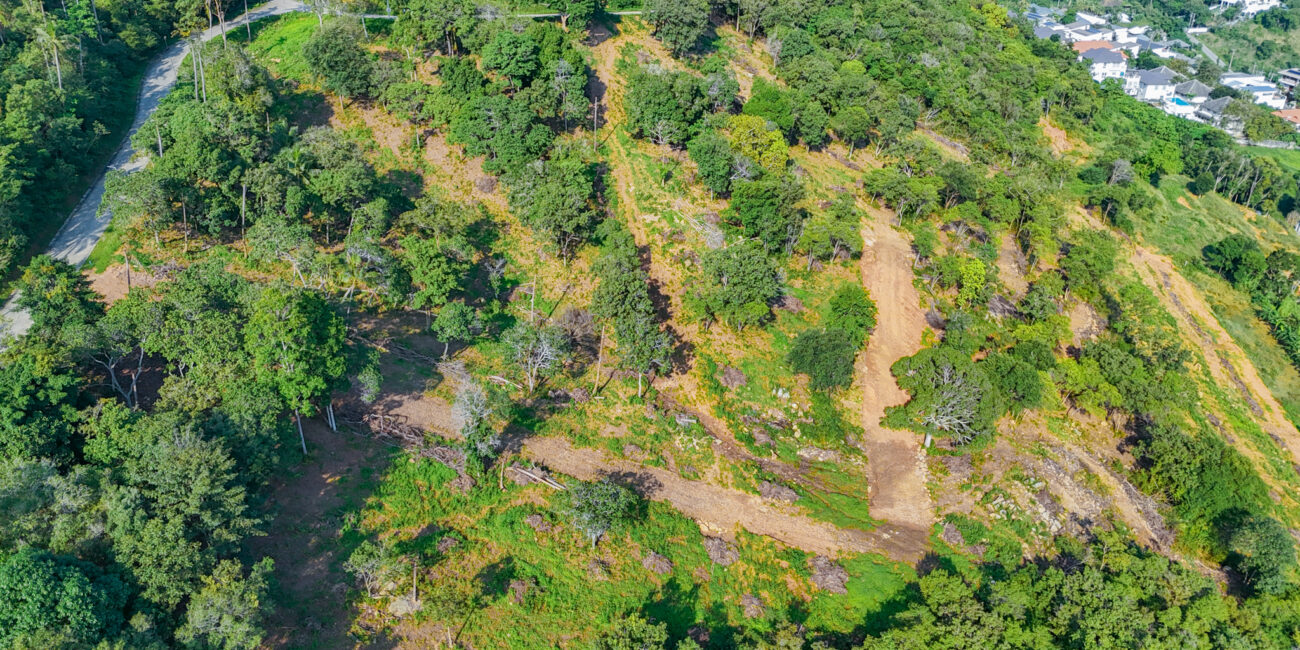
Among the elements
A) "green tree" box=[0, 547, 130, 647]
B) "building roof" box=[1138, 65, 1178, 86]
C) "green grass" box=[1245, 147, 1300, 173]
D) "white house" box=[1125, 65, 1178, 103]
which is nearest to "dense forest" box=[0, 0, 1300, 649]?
"green tree" box=[0, 547, 130, 647]

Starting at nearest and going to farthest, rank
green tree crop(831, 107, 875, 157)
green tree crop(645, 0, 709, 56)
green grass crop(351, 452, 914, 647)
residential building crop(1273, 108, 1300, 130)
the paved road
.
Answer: green grass crop(351, 452, 914, 647)
the paved road
green tree crop(831, 107, 875, 157)
green tree crop(645, 0, 709, 56)
residential building crop(1273, 108, 1300, 130)

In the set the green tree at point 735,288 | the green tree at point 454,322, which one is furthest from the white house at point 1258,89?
the green tree at point 454,322

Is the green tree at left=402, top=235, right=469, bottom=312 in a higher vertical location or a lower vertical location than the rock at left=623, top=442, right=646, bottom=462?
higher

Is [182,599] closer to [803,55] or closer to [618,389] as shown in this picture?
[618,389]

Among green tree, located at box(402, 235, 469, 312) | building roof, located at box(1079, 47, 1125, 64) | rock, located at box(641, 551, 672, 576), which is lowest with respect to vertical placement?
rock, located at box(641, 551, 672, 576)

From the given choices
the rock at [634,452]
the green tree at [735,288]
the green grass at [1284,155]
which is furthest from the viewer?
the green grass at [1284,155]

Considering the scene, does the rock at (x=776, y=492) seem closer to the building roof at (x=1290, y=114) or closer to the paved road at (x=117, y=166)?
the paved road at (x=117, y=166)

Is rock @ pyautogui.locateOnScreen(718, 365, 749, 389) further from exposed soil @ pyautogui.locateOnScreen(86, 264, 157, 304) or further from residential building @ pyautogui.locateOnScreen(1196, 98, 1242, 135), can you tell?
residential building @ pyautogui.locateOnScreen(1196, 98, 1242, 135)
